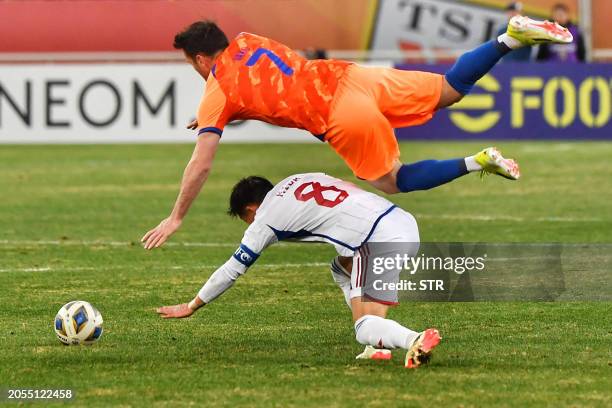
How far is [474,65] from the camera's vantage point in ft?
31.4

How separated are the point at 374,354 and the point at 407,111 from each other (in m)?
1.92

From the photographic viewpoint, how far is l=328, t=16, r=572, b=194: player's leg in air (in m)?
9.25

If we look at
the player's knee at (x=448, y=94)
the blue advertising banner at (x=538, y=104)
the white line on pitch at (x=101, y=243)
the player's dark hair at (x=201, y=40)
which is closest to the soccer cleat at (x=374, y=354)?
the player's knee at (x=448, y=94)

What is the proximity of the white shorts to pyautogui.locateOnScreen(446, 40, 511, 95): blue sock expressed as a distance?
4.65 feet

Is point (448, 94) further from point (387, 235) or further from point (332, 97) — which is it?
point (387, 235)

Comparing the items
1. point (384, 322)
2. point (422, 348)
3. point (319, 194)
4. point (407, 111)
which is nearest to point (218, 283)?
point (319, 194)

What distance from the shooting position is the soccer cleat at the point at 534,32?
946cm

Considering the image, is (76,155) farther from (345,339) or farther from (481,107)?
(345,339)

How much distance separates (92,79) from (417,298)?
15941mm

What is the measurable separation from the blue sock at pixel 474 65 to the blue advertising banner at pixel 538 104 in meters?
15.6

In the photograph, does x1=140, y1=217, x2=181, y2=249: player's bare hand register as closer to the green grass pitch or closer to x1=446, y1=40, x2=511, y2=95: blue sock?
the green grass pitch

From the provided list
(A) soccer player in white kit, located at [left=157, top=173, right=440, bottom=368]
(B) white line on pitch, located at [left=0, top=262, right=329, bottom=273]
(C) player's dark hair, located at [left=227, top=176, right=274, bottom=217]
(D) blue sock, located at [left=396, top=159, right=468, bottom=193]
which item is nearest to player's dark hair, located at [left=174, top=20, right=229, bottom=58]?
(C) player's dark hair, located at [left=227, top=176, right=274, bottom=217]

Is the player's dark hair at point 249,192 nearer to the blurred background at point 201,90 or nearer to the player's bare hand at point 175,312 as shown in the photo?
the player's bare hand at point 175,312

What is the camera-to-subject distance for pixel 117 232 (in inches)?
619
